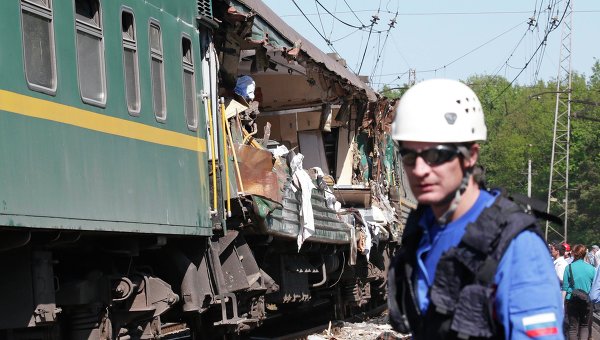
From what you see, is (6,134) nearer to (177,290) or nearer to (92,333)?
(92,333)

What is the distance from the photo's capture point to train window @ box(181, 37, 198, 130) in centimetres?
1179

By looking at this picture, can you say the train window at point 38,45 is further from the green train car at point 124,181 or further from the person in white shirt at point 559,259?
the person in white shirt at point 559,259

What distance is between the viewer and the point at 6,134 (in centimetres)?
758

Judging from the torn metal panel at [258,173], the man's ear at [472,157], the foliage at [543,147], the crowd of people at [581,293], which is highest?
the foliage at [543,147]

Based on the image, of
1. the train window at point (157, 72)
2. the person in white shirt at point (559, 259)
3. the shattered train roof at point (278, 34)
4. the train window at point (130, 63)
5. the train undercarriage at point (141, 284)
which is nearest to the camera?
the train undercarriage at point (141, 284)

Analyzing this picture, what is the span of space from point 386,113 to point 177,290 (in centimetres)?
1130

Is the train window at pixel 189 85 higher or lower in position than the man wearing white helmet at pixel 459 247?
higher

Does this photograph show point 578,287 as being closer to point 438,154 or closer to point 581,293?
point 581,293

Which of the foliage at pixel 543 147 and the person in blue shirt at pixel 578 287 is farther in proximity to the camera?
the foliage at pixel 543 147

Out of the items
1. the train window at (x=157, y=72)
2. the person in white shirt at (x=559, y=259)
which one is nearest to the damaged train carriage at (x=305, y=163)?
the train window at (x=157, y=72)

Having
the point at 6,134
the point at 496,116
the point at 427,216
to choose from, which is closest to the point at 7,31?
the point at 6,134

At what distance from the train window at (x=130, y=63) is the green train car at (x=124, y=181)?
0.02 meters

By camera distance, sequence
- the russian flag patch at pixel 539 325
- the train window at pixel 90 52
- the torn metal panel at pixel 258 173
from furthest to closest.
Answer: the torn metal panel at pixel 258 173 < the train window at pixel 90 52 < the russian flag patch at pixel 539 325

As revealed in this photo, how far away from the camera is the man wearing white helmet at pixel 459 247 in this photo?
3406mm
